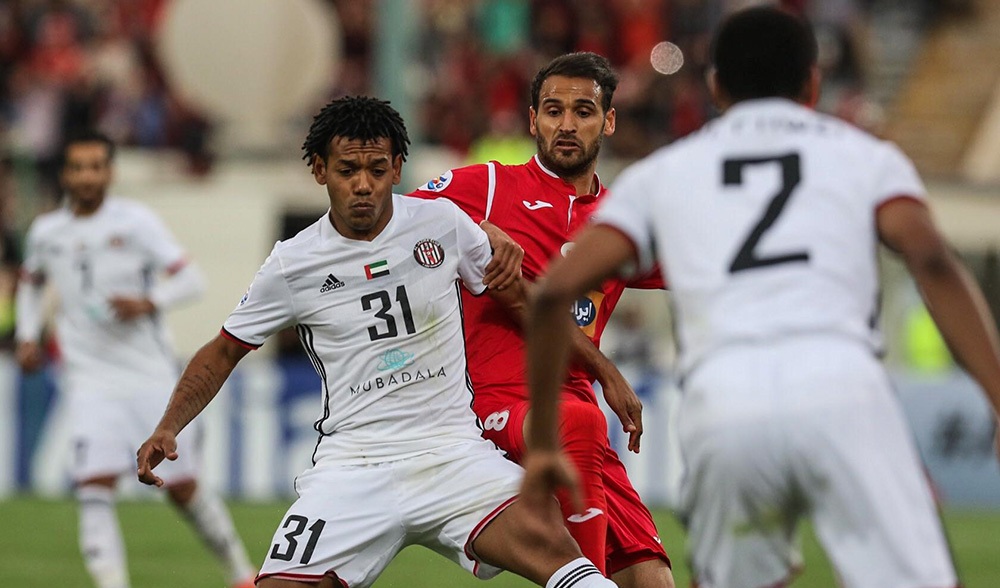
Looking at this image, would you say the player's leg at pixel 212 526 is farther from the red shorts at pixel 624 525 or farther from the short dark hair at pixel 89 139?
the red shorts at pixel 624 525

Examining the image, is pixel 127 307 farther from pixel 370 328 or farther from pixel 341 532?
pixel 341 532

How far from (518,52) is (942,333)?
16.7 meters

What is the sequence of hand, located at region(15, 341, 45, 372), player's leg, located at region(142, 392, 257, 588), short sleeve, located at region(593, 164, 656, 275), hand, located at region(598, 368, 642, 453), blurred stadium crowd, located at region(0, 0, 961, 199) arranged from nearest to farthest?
short sleeve, located at region(593, 164, 656, 275) → hand, located at region(598, 368, 642, 453) → player's leg, located at region(142, 392, 257, 588) → hand, located at region(15, 341, 45, 372) → blurred stadium crowd, located at region(0, 0, 961, 199)

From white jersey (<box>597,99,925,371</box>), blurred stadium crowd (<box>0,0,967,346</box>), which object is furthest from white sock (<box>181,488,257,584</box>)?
blurred stadium crowd (<box>0,0,967,346</box>)

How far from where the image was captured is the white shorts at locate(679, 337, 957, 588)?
4.16 m

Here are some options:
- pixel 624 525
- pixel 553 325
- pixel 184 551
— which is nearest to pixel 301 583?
pixel 624 525

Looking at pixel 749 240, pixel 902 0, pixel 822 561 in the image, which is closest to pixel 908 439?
pixel 749 240

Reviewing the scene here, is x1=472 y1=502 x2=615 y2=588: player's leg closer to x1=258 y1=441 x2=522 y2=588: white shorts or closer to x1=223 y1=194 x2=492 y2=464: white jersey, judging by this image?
x1=258 y1=441 x2=522 y2=588: white shorts

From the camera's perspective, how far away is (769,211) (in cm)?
431

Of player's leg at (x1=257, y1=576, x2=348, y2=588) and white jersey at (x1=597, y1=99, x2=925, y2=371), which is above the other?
white jersey at (x1=597, y1=99, x2=925, y2=371)

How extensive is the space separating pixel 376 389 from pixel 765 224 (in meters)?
1.94

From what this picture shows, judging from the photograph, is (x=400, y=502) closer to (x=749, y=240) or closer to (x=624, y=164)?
(x=749, y=240)

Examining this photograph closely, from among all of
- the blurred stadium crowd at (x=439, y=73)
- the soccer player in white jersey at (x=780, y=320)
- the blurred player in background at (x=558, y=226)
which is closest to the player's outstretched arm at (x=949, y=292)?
the soccer player in white jersey at (x=780, y=320)

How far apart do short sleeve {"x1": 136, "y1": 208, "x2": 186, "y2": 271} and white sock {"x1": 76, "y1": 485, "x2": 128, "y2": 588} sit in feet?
4.46
